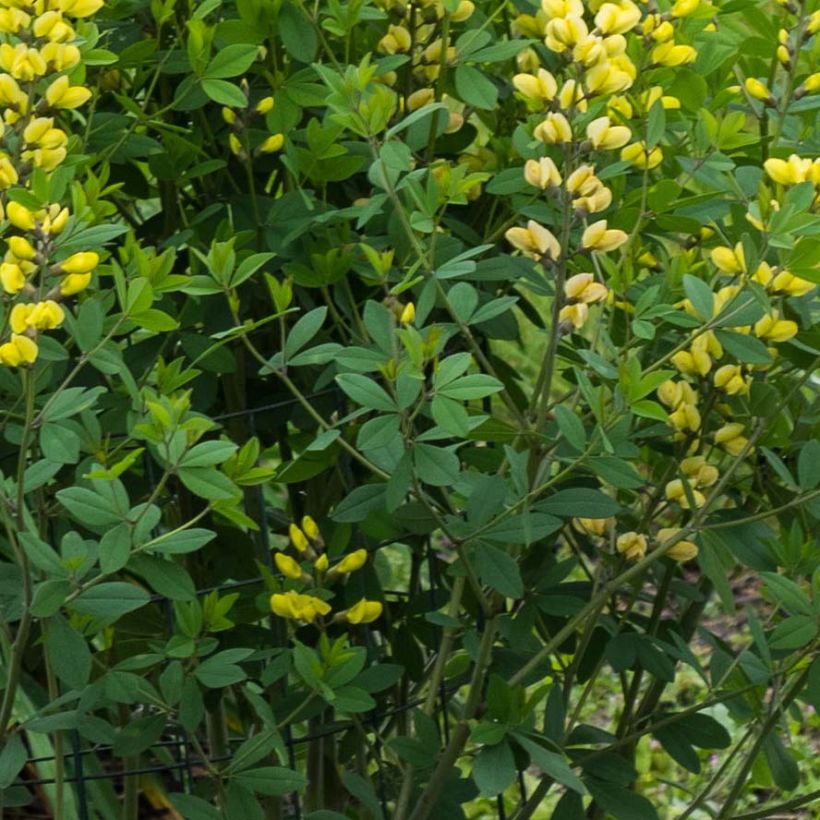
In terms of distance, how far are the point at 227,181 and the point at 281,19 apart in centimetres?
26

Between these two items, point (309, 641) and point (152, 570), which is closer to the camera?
point (152, 570)

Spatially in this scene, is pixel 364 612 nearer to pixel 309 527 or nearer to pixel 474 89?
pixel 309 527

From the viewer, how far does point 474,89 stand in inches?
64.1

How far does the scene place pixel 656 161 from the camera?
5.03ft

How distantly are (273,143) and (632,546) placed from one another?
595mm

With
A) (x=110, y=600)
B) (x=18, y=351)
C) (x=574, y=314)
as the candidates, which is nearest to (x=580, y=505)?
(x=574, y=314)

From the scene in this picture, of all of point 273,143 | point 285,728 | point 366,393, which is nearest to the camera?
point 366,393

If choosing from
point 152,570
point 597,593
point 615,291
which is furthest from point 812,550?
point 152,570

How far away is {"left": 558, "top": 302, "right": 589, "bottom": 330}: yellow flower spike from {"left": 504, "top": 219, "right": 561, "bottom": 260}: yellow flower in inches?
2.1

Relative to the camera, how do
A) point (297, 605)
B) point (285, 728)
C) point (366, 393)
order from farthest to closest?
point (285, 728) → point (297, 605) → point (366, 393)

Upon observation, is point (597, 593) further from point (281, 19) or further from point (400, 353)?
point (281, 19)

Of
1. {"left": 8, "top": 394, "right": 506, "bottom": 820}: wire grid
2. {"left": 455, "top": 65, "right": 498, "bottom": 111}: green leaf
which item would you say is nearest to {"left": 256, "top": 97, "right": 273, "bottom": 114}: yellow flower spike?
{"left": 455, "top": 65, "right": 498, "bottom": 111}: green leaf

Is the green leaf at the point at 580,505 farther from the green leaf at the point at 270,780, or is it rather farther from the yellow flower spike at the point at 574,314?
the green leaf at the point at 270,780

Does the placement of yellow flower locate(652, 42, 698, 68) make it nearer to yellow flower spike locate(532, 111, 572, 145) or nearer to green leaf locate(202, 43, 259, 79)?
yellow flower spike locate(532, 111, 572, 145)
